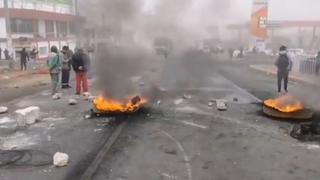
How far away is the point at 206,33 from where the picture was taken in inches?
651

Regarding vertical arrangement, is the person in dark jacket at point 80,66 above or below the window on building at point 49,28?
below

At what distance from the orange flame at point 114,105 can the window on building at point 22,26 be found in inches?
1219

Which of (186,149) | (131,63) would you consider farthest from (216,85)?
(186,149)

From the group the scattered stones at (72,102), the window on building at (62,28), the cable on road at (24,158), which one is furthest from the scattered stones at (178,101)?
the window on building at (62,28)

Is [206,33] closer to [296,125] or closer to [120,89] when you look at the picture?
[120,89]

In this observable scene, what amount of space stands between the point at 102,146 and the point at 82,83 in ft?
23.3

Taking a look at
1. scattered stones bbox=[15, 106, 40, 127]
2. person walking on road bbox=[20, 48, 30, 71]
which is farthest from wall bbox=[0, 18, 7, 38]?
scattered stones bbox=[15, 106, 40, 127]

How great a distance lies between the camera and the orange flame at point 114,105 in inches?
380

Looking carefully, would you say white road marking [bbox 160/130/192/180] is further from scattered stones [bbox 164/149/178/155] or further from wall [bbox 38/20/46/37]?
wall [bbox 38/20/46/37]

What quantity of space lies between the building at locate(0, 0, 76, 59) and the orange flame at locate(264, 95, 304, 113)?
26.3 metres

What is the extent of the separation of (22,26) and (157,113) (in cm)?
3314

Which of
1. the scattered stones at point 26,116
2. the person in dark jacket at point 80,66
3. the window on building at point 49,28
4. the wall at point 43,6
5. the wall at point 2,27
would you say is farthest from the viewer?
the window on building at point 49,28

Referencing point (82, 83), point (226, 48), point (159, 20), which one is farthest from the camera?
point (226, 48)

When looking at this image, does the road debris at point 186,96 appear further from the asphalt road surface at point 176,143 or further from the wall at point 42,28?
the wall at point 42,28
